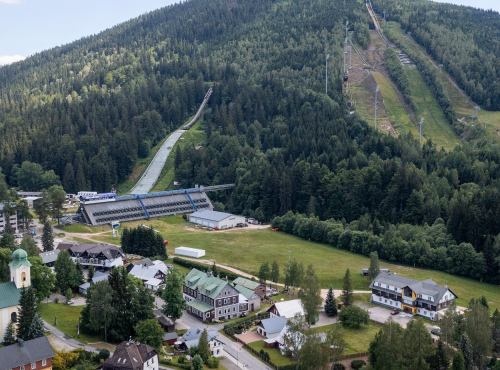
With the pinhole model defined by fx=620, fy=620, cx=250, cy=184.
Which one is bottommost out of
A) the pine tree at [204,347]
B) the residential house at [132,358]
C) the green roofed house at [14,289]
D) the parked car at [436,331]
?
the parked car at [436,331]

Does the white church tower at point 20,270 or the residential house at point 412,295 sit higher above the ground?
the white church tower at point 20,270

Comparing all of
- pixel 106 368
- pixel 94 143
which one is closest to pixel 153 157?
pixel 94 143

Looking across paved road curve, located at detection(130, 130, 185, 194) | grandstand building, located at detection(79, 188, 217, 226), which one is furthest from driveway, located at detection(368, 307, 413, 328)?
paved road curve, located at detection(130, 130, 185, 194)

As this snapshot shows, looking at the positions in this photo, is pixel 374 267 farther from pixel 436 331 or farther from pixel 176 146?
pixel 176 146

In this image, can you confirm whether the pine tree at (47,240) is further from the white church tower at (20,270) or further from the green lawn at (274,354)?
the green lawn at (274,354)

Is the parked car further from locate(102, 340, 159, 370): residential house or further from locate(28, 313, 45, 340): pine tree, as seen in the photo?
locate(28, 313, 45, 340): pine tree

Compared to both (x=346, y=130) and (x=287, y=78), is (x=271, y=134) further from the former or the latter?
(x=287, y=78)

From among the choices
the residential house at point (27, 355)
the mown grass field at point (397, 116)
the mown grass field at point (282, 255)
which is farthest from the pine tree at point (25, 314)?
the mown grass field at point (397, 116)
